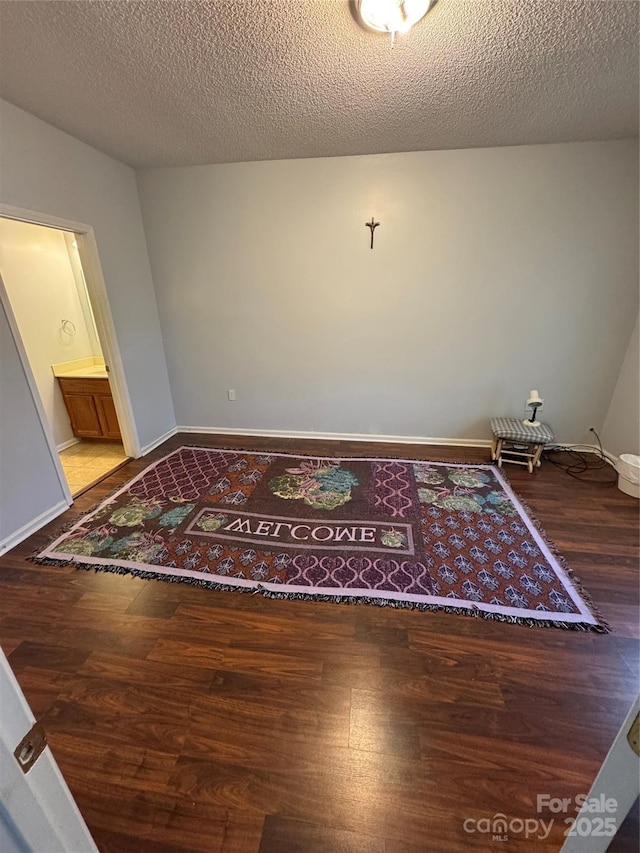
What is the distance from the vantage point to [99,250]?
9.32 ft

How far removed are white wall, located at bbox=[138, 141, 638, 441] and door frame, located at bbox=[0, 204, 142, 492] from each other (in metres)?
0.71

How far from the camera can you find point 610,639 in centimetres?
157

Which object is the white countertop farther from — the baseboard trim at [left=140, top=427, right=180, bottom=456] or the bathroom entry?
the baseboard trim at [left=140, top=427, right=180, bottom=456]

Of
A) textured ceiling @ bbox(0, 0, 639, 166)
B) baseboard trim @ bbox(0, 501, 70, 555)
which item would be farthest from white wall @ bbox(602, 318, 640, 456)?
baseboard trim @ bbox(0, 501, 70, 555)

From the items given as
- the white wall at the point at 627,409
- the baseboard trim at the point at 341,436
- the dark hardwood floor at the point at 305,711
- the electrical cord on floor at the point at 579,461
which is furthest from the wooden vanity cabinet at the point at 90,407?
the white wall at the point at 627,409

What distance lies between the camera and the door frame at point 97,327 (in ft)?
7.22

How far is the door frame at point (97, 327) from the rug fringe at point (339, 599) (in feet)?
2.96

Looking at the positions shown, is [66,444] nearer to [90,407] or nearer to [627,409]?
[90,407]

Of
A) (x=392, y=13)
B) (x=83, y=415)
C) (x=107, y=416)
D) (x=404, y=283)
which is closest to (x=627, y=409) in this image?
(x=404, y=283)

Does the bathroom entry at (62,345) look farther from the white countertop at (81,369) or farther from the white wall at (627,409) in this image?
the white wall at (627,409)

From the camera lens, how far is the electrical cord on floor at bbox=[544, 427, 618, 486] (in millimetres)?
2876

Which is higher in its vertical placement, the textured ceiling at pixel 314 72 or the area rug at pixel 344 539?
the textured ceiling at pixel 314 72

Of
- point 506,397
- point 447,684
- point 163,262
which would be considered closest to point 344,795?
point 447,684

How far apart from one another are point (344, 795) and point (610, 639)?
1.39 meters
